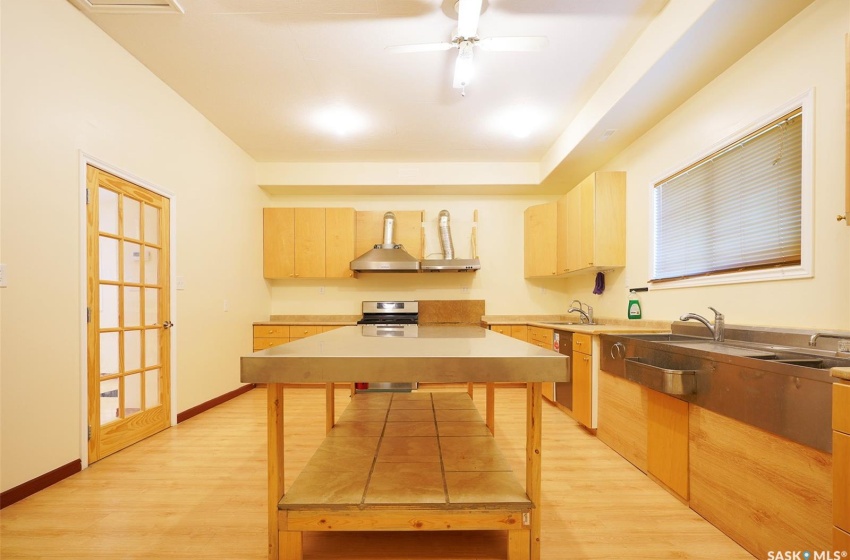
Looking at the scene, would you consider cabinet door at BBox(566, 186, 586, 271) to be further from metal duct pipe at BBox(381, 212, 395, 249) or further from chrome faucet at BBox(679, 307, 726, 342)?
metal duct pipe at BBox(381, 212, 395, 249)

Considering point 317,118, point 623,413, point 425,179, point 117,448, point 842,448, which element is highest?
point 317,118

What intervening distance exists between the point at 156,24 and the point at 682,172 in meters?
3.83

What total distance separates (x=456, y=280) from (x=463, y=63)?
3.12 m

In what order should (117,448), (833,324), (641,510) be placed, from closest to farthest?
(833,324), (641,510), (117,448)

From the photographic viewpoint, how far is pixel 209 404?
359 centimetres

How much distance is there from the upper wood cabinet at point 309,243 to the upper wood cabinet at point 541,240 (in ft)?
7.81

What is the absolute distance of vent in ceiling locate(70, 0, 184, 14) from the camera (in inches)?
85.7

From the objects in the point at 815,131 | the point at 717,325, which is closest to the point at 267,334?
the point at 717,325

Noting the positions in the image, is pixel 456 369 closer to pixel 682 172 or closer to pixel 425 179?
pixel 682 172

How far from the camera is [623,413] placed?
2463 mm

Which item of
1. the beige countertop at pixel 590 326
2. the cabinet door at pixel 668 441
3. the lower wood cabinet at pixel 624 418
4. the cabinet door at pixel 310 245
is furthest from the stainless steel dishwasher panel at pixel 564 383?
the cabinet door at pixel 310 245

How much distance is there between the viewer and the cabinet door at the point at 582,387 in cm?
294

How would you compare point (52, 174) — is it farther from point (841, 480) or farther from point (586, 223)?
point (586, 223)

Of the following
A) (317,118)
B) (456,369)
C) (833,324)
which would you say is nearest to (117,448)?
(456,369)
